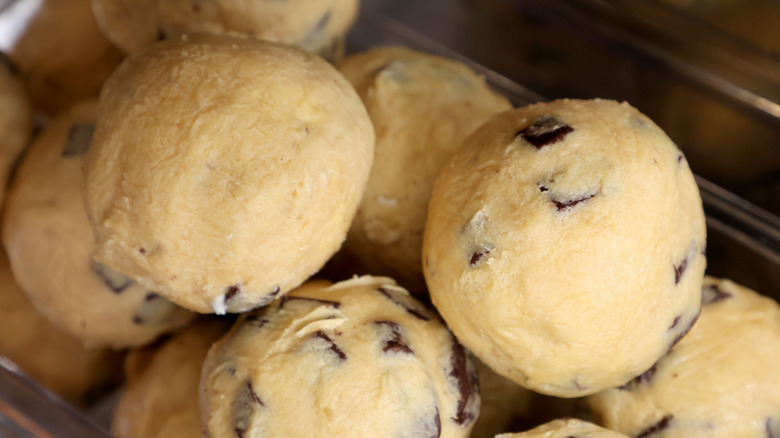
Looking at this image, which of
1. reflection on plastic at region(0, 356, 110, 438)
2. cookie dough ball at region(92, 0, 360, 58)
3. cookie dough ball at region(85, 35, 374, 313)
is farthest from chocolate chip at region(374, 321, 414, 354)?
cookie dough ball at region(92, 0, 360, 58)

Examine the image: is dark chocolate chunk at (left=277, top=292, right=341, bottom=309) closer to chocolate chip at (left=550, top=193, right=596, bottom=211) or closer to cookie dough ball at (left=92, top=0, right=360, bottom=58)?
chocolate chip at (left=550, top=193, right=596, bottom=211)

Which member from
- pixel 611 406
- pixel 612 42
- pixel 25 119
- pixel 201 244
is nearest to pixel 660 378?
pixel 611 406

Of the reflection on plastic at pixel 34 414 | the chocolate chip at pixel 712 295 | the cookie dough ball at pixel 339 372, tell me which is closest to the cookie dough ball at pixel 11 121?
the reflection on plastic at pixel 34 414

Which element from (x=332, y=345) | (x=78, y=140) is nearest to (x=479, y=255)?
(x=332, y=345)

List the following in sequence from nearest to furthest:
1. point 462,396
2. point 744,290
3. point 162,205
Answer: point 162,205
point 462,396
point 744,290

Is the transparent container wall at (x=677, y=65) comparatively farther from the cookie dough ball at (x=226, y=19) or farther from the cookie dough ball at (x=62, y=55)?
the cookie dough ball at (x=62, y=55)

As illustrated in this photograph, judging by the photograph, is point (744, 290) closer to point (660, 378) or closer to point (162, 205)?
point (660, 378)
